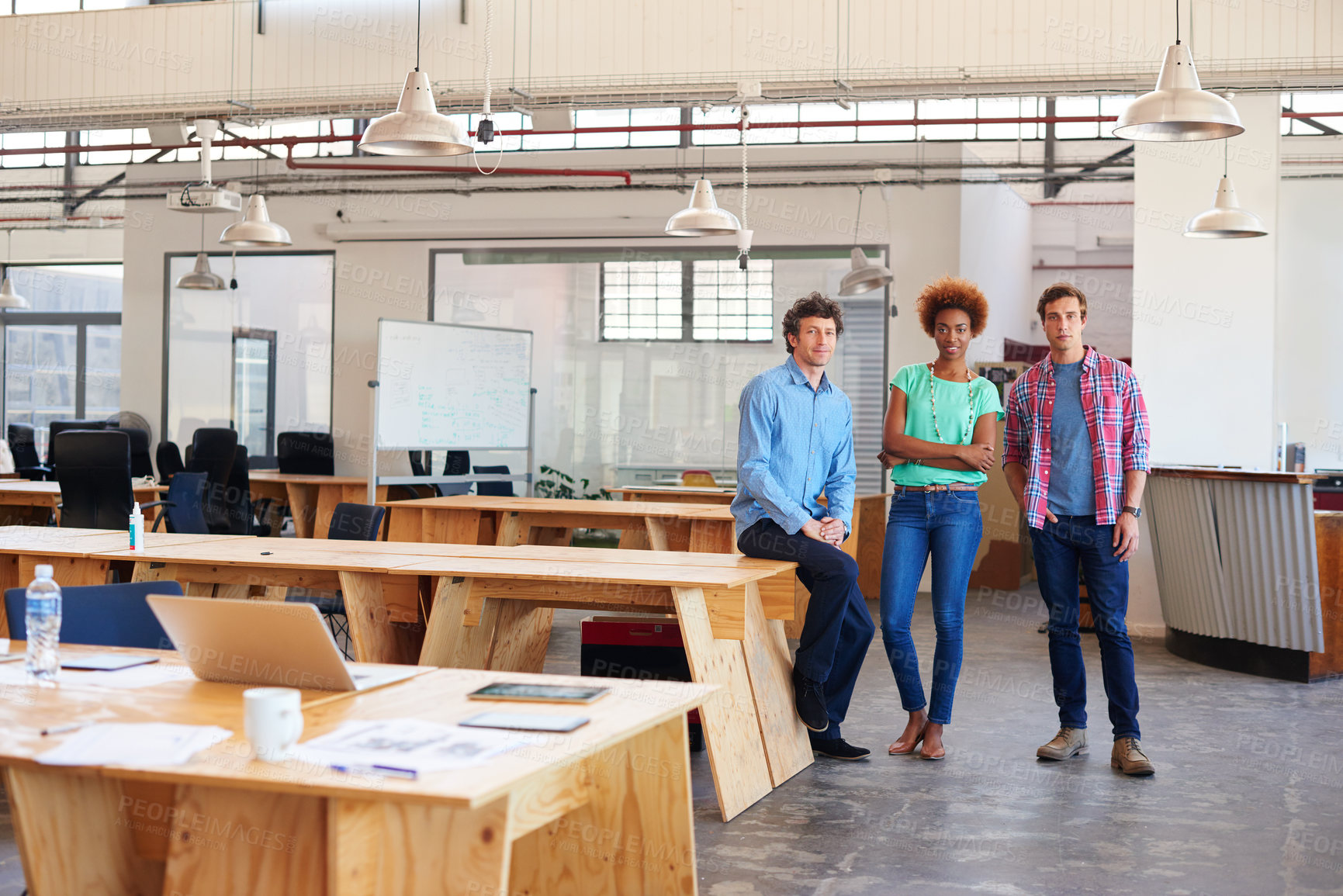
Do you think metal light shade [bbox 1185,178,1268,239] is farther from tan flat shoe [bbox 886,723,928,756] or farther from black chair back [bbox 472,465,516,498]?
black chair back [bbox 472,465,516,498]

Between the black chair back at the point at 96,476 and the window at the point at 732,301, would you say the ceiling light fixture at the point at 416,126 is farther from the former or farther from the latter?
the window at the point at 732,301

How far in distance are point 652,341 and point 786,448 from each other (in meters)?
6.46

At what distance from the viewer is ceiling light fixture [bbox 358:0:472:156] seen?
4.41m

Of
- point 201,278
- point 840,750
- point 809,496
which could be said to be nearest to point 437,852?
point 809,496

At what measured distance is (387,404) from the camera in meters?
8.84

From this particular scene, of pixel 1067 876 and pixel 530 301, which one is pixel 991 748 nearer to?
Answer: pixel 1067 876

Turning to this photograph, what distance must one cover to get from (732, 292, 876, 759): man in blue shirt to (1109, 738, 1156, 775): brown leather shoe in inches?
36.0

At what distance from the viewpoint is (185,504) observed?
7.19m

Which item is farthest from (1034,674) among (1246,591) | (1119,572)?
(1119,572)

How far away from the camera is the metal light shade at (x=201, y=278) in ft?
32.5

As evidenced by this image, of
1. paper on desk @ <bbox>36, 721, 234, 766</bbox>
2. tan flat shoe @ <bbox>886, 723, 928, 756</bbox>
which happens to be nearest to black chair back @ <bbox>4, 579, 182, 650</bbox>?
paper on desk @ <bbox>36, 721, 234, 766</bbox>

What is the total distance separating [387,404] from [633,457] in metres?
2.36

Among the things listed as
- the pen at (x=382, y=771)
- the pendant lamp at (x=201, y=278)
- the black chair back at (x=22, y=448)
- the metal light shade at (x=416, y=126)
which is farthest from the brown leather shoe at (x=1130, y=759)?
the black chair back at (x=22, y=448)

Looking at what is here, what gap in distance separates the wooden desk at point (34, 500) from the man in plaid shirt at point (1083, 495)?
17.8ft
